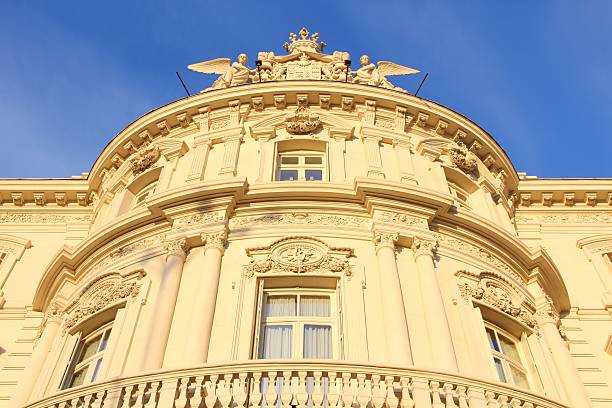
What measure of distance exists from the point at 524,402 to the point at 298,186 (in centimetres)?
696

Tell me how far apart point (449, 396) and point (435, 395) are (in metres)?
0.23

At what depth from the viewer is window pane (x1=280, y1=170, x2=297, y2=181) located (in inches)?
693

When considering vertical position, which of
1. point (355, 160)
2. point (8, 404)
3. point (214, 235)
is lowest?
point (8, 404)

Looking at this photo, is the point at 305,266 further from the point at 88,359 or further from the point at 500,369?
the point at 88,359

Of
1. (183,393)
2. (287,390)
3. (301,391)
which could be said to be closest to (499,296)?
(301,391)

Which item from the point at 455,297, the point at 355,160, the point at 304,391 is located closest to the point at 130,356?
the point at 304,391

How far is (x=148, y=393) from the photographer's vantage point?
10.3m

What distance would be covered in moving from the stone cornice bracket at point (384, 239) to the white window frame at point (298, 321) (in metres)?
1.49

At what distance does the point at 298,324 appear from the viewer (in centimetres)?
1300

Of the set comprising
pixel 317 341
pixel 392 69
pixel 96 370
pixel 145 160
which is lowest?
pixel 96 370

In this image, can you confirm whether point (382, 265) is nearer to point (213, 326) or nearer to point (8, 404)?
point (213, 326)

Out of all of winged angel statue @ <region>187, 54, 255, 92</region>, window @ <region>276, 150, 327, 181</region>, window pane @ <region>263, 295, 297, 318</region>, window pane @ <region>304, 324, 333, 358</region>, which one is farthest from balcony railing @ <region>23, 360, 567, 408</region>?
winged angel statue @ <region>187, 54, 255, 92</region>

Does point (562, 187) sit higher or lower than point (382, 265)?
higher

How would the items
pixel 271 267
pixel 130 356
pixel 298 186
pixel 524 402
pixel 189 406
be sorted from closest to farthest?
pixel 189 406
pixel 524 402
pixel 130 356
pixel 271 267
pixel 298 186
